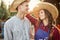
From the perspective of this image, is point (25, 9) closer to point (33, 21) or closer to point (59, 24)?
point (33, 21)

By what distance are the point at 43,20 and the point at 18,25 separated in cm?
35

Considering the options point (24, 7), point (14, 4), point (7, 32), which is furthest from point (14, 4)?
point (7, 32)

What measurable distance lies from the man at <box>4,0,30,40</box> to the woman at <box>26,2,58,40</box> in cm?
10

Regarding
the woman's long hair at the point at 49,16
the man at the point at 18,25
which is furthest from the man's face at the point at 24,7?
the woman's long hair at the point at 49,16

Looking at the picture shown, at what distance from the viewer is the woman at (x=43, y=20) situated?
3.70m

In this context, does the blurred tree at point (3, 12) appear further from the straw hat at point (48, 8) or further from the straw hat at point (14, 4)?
the straw hat at point (48, 8)

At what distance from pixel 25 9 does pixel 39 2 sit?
22 cm

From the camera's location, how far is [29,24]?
370cm

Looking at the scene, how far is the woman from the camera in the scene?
3703 mm

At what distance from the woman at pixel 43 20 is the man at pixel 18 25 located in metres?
0.10

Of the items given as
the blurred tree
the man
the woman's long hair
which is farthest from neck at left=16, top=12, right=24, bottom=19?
the woman's long hair

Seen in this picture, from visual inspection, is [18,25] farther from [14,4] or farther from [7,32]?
[14,4]

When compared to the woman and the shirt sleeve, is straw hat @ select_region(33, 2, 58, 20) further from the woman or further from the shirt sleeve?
the shirt sleeve

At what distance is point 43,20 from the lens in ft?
12.2
